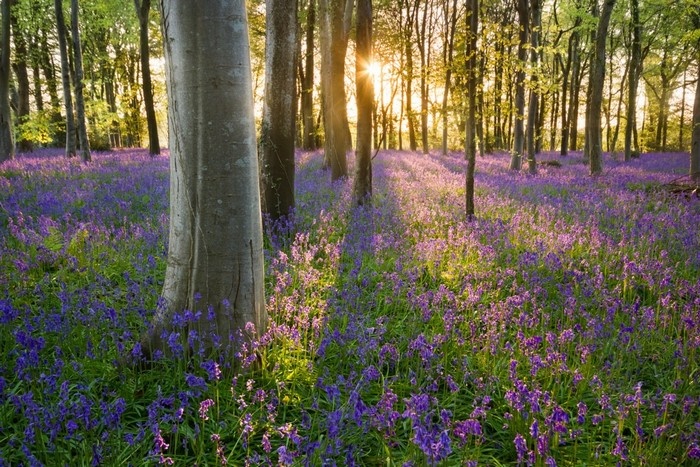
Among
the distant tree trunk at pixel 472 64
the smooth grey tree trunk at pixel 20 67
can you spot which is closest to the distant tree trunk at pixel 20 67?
the smooth grey tree trunk at pixel 20 67

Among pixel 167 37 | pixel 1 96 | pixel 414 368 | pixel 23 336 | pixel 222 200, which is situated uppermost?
pixel 1 96

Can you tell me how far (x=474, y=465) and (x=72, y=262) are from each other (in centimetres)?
458

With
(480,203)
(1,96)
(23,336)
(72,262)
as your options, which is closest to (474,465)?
(23,336)

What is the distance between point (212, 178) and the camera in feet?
9.44

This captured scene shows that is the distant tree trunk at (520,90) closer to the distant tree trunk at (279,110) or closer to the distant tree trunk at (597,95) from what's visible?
the distant tree trunk at (597,95)

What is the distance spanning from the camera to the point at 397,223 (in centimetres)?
740

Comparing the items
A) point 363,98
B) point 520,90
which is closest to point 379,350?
point 363,98

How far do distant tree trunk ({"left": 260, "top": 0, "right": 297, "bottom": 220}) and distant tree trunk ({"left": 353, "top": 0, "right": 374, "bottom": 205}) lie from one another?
6.59ft

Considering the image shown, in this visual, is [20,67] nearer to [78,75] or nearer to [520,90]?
[78,75]

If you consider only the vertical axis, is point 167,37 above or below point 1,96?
below

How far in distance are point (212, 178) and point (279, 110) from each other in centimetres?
374

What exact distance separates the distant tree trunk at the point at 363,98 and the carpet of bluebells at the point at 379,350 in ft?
2.93

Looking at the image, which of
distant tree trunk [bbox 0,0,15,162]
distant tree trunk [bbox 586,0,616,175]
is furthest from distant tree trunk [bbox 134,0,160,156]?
distant tree trunk [bbox 586,0,616,175]

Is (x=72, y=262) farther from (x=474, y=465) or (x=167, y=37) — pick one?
(x=474, y=465)
